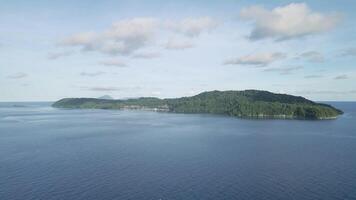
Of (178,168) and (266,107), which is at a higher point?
(266,107)

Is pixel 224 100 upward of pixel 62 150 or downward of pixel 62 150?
upward

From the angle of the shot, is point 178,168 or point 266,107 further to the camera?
point 266,107

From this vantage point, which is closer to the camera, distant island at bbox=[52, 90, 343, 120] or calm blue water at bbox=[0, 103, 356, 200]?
calm blue water at bbox=[0, 103, 356, 200]

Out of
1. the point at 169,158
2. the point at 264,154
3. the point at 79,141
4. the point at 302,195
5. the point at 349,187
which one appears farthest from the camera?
the point at 79,141

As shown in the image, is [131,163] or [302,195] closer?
[302,195]

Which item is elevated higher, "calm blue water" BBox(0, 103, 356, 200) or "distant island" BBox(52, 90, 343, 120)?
"distant island" BBox(52, 90, 343, 120)

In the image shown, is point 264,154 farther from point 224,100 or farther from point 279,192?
point 224,100

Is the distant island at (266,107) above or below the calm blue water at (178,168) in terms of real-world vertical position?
above

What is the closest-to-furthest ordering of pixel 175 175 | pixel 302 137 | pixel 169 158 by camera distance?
pixel 175 175
pixel 169 158
pixel 302 137

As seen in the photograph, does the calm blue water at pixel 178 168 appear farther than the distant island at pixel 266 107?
No

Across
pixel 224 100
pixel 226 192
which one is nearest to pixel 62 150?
pixel 226 192
